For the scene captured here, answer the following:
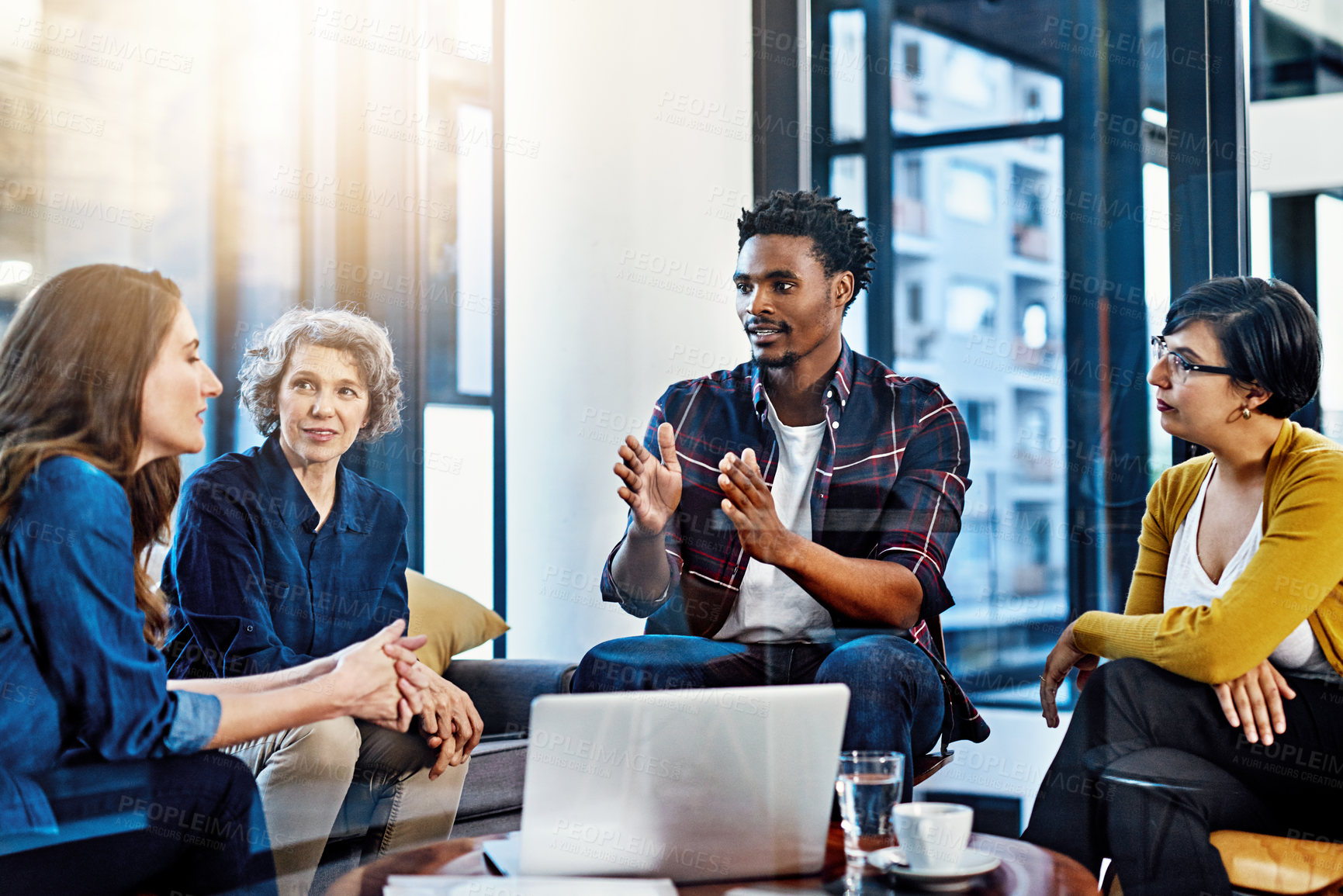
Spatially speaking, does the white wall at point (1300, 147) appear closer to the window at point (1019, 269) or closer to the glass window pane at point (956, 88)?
the window at point (1019, 269)

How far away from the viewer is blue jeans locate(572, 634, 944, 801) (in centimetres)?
167

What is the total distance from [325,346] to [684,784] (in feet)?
4.42

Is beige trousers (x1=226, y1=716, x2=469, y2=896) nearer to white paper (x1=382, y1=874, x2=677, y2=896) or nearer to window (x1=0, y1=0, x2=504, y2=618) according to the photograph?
window (x1=0, y1=0, x2=504, y2=618)

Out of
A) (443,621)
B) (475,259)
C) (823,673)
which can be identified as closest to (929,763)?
(823,673)

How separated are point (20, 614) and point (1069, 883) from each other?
1.18 m

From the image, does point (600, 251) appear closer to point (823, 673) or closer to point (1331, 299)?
point (823, 673)

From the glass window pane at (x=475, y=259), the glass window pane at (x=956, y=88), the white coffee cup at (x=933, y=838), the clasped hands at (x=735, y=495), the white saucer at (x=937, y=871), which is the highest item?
the glass window pane at (x=956, y=88)

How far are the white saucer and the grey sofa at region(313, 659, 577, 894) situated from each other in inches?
43.5

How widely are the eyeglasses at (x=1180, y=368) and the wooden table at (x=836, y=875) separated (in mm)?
1017

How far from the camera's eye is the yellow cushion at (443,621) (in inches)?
87.6

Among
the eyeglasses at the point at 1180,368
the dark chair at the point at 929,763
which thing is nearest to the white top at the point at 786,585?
the dark chair at the point at 929,763

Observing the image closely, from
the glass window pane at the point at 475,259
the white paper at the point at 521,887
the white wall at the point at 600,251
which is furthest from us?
the white wall at the point at 600,251

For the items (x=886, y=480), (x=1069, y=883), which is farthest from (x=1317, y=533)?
(x=1069, y=883)

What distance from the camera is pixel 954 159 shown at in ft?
9.99
